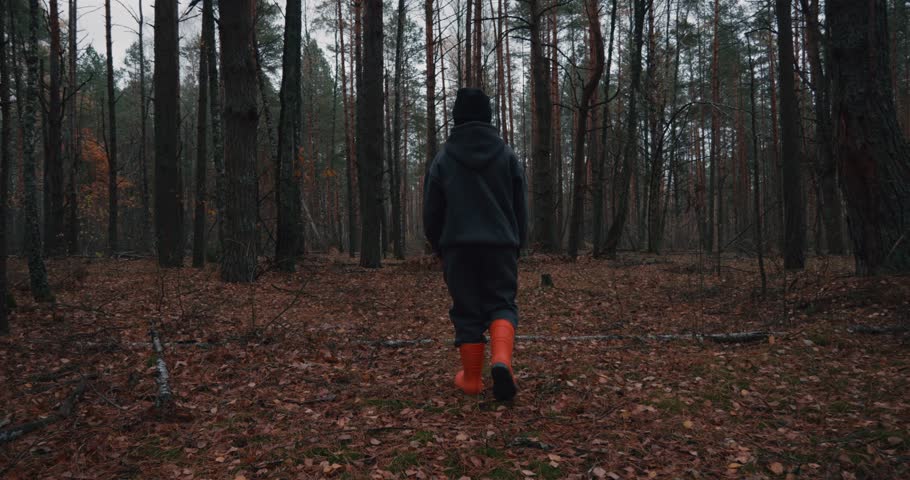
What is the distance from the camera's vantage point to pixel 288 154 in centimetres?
1115

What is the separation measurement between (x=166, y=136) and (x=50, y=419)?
11.0 m

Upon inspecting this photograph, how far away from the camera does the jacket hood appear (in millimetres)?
3617

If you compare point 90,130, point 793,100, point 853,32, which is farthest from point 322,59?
point 853,32

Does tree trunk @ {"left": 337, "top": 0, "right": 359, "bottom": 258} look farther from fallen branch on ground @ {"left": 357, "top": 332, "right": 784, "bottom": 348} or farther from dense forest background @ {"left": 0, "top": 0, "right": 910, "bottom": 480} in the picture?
fallen branch on ground @ {"left": 357, "top": 332, "right": 784, "bottom": 348}

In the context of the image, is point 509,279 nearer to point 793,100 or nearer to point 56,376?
point 56,376

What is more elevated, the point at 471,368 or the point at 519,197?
the point at 519,197

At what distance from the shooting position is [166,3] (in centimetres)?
1252

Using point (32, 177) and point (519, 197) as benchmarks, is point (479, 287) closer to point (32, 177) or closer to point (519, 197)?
point (519, 197)

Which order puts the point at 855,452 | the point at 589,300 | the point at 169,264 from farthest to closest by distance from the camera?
the point at 169,264 < the point at 589,300 < the point at 855,452

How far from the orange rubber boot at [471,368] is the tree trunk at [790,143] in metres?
9.08

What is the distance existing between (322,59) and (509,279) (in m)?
35.6

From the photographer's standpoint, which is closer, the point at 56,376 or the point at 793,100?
the point at 56,376

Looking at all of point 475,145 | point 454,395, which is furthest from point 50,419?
point 475,145

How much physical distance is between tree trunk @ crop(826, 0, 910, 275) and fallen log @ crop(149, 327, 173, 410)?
289 inches
